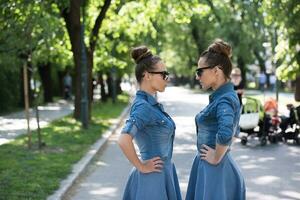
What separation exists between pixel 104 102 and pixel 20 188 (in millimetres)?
26300

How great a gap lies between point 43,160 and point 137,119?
738cm

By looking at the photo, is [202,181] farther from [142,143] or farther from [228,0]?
[228,0]

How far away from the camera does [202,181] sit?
4348 mm

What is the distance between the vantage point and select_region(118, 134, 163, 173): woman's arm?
13.2 ft

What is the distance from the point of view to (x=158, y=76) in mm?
4227

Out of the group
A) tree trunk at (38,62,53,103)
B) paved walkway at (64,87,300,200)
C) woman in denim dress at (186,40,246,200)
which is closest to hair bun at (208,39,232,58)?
woman in denim dress at (186,40,246,200)

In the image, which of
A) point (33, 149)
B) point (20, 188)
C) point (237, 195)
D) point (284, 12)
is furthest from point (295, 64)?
point (237, 195)

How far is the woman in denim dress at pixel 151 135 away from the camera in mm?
4156

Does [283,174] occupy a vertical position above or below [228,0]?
below

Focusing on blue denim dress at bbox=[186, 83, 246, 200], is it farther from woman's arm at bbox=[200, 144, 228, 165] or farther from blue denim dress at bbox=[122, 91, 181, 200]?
blue denim dress at bbox=[122, 91, 181, 200]

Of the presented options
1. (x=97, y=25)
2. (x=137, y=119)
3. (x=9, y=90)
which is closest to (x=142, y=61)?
(x=137, y=119)

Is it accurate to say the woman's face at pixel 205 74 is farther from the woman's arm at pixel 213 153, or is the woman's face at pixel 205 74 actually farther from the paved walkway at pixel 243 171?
the paved walkway at pixel 243 171

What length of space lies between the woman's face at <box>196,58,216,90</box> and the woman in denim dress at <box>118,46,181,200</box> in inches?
9.3

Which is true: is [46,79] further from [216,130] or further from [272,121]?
[216,130]
